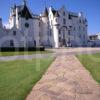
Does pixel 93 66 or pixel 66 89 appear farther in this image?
pixel 93 66

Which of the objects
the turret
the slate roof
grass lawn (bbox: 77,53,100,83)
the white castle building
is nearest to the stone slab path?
grass lawn (bbox: 77,53,100,83)

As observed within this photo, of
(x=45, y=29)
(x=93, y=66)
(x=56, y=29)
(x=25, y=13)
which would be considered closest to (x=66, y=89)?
(x=93, y=66)

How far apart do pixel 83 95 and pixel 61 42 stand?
57565 millimetres

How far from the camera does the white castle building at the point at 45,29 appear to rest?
172 feet

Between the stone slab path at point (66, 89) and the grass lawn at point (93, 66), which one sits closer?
the stone slab path at point (66, 89)

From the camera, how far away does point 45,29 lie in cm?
6381

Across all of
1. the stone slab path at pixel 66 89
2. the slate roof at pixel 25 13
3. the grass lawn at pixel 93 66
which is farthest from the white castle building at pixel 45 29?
the stone slab path at pixel 66 89

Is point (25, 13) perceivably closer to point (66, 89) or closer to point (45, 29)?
point (45, 29)

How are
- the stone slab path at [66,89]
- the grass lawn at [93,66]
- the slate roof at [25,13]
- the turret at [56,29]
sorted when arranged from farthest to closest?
the turret at [56,29] < the slate roof at [25,13] < the grass lawn at [93,66] < the stone slab path at [66,89]

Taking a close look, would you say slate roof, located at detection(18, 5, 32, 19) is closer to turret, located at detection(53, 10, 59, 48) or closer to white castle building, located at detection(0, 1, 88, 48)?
white castle building, located at detection(0, 1, 88, 48)

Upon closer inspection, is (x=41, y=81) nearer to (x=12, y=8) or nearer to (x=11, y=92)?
(x=11, y=92)

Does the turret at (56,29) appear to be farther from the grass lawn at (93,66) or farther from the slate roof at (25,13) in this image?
the grass lawn at (93,66)

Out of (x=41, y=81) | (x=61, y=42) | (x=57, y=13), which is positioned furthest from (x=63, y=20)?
(x=41, y=81)

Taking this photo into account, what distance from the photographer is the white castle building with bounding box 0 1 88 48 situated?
52.3 meters
